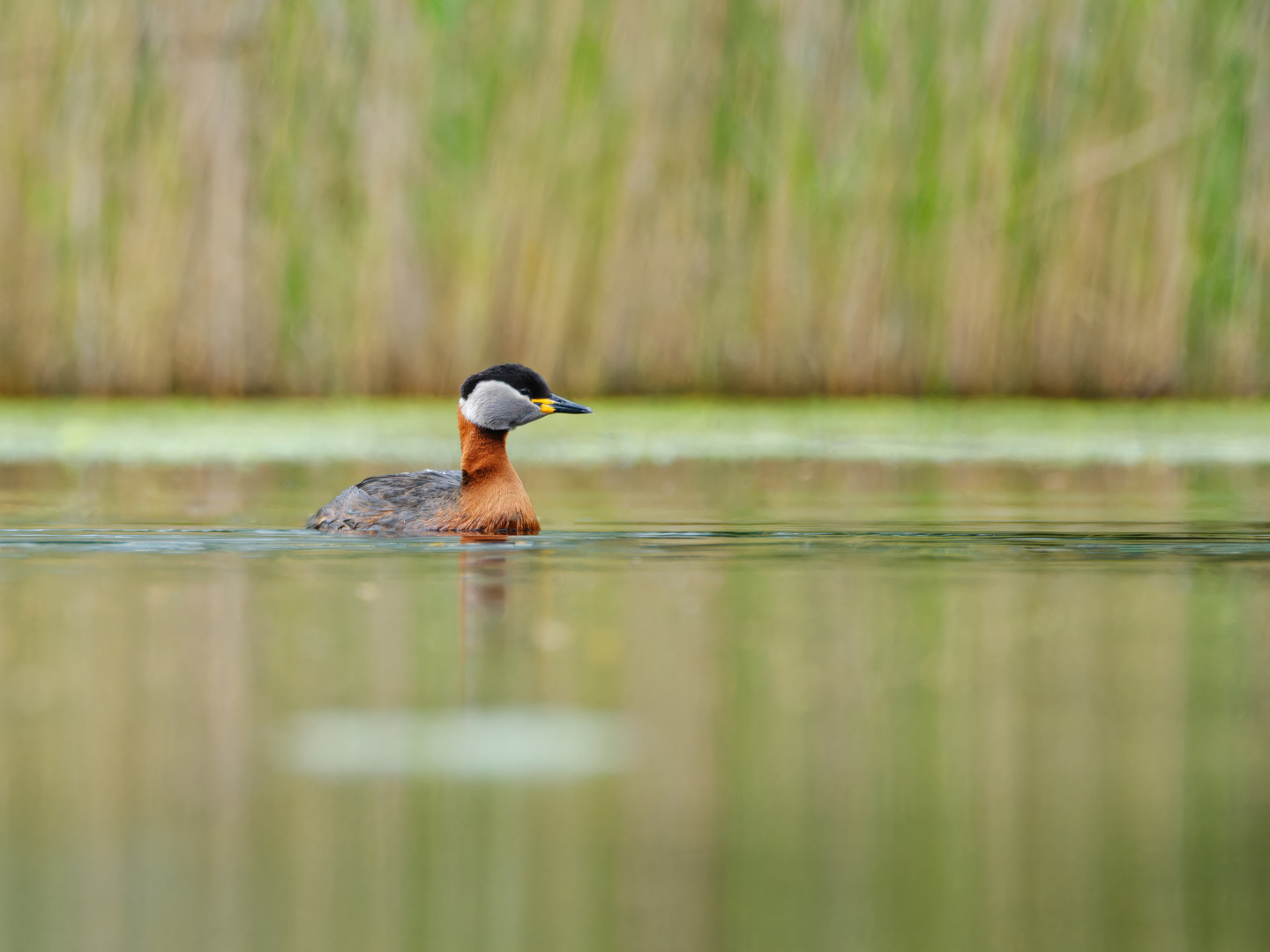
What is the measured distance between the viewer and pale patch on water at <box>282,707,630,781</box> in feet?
9.50

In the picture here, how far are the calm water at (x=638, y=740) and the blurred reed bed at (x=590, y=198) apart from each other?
12.2 feet

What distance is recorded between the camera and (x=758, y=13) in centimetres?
945

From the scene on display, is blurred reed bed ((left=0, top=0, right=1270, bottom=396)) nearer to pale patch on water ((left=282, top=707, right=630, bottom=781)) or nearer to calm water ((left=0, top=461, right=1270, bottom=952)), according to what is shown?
calm water ((left=0, top=461, right=1270, bottom=952))

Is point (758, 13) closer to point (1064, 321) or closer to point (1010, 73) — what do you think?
point (1010, 73)

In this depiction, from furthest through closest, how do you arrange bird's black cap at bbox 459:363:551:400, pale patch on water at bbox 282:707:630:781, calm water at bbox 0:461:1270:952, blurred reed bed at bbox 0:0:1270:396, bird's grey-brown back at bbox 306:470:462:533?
blurred reed bed at bbox 0:0:1270:396 → bird's black cap at bbox 459:363:551:400 → bird's grey-brown back at bbox 306:470:462:533 → pale patch on water at bbox 282:707:630:781 → calm water at bbox 0:461:1270:952

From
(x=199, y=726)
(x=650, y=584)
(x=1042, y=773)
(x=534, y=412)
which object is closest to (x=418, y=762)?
(x=199, y=726)

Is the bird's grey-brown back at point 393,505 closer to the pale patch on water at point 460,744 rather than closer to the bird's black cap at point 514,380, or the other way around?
the bird's black cap at point 514,380

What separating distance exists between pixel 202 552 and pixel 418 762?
2.59 meters

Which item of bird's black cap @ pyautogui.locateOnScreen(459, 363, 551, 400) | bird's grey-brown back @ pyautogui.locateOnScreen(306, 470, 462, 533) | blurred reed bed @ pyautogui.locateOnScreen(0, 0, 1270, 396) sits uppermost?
blurred reed bed @ pyautogui.locateOnScreen(0, 0, 1270, 396)

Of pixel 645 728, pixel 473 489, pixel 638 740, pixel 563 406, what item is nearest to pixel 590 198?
pixel 563 406

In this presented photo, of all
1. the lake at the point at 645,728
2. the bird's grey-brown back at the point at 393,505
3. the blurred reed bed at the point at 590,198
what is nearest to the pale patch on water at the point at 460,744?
the lake at the point at 645,728

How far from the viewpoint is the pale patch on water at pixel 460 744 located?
2895mm

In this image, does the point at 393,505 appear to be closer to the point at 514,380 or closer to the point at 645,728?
the point at 514,380

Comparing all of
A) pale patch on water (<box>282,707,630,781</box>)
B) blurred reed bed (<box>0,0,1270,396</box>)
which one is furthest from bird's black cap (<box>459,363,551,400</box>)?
pale patch on water (<box>282,707,630,781</box>)
